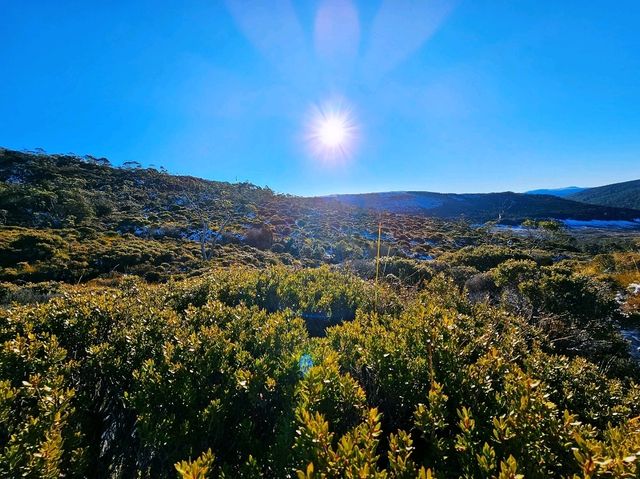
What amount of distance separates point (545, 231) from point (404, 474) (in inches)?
1931

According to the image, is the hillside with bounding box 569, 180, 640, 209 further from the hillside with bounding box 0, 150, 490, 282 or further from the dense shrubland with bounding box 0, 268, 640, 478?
the dense shrubland with bounding box 0, 268, 640, 478

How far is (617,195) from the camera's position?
398 feet

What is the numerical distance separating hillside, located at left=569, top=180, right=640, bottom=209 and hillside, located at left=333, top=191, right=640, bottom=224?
95.2 ft

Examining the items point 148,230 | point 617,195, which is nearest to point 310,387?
point 148,230

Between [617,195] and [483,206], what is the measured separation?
67517mm

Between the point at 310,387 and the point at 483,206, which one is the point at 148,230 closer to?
the point at 310,387

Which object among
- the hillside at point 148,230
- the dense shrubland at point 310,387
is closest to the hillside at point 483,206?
the hillside at point 148,230

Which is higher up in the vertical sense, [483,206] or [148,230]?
[148,230]

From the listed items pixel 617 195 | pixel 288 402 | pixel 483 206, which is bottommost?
pixel 483 206

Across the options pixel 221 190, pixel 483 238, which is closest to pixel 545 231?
pixel 483 238

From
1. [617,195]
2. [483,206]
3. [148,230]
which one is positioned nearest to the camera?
[148,230]

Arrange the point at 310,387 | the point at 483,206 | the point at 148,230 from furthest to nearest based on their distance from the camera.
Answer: the point at 483,206 < the point at 148,230 < the point at 310,387

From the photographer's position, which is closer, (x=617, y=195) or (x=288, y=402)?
(x=288, y=402)

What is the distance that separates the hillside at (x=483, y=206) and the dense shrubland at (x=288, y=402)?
77.0m
